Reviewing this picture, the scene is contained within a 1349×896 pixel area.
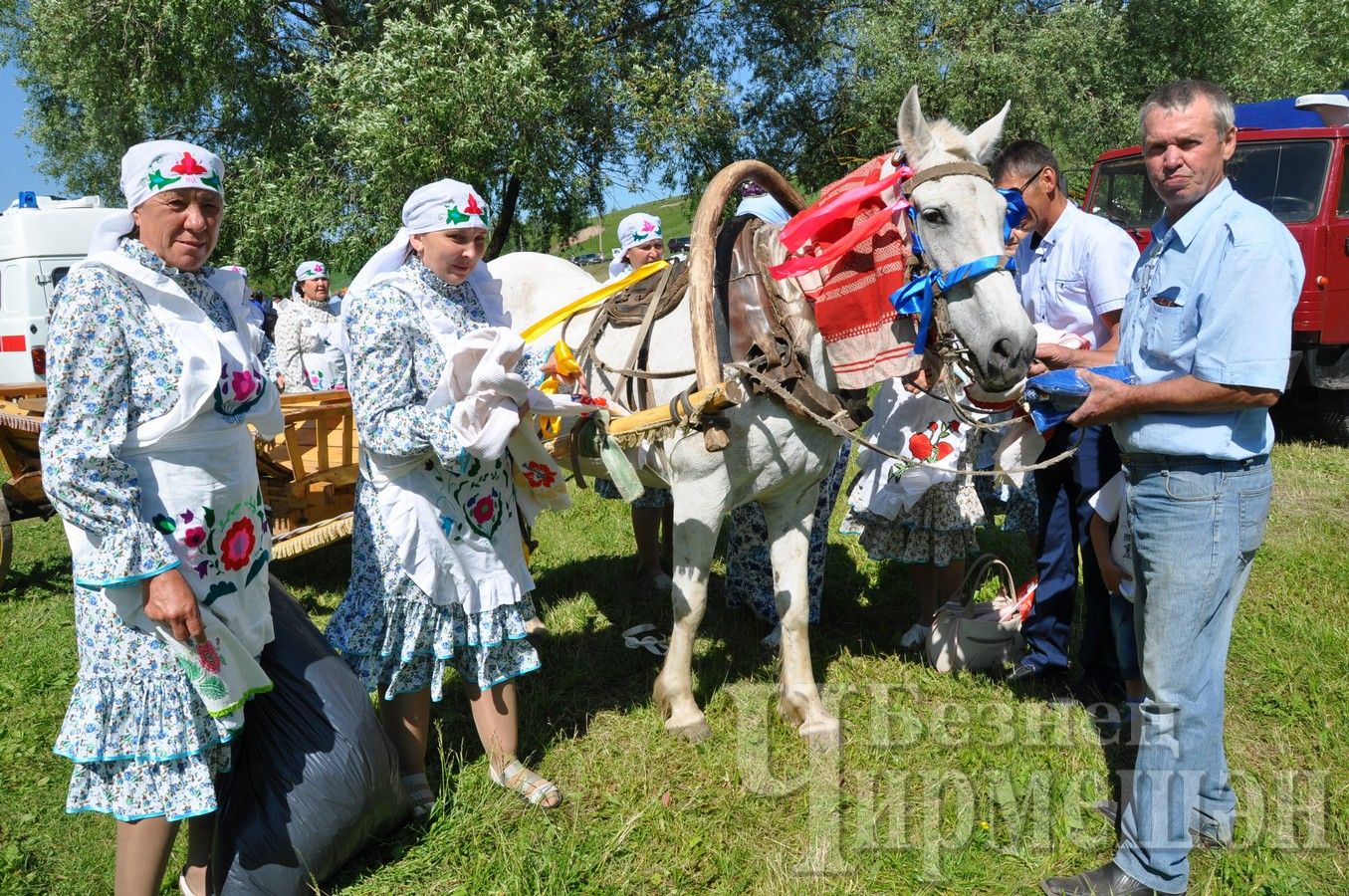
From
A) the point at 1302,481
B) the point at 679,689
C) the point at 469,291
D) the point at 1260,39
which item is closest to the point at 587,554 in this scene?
the point at 679,689

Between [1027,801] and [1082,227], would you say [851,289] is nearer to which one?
[1082,227]

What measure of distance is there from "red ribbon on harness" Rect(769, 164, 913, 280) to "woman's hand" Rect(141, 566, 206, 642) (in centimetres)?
210

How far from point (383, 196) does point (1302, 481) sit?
9788 millimetres

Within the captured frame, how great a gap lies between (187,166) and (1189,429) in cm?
277

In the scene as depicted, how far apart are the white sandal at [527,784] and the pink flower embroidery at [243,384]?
160 centimetres

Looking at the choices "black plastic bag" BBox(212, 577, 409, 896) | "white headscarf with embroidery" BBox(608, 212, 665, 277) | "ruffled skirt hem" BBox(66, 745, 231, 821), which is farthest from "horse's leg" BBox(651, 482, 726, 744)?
"white headscarf with embroidery" BBox(608, 212, 665, 277)

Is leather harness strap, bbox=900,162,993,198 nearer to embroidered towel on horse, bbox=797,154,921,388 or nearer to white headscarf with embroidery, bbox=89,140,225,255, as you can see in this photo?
embroidered towel on horse, bbox=797,154,921,388

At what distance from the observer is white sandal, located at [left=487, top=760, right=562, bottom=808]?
3201 millimetres

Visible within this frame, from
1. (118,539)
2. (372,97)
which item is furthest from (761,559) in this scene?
(372,97)

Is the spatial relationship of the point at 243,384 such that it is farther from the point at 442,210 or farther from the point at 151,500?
the point at 442,210

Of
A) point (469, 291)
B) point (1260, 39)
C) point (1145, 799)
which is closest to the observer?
point (1145, 799)

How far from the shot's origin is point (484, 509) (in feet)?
10.3

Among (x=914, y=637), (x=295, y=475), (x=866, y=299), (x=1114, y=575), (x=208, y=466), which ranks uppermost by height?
(x=866, y=299)

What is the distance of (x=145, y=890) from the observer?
8.00ft
